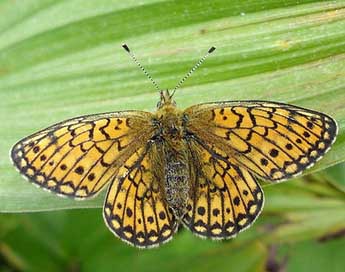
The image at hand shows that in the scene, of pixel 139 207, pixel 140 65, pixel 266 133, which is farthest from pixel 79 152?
pixel 266 133

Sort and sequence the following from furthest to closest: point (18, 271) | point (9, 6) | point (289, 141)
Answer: point (18, 271)
point (9, 6)
point (289, 141)

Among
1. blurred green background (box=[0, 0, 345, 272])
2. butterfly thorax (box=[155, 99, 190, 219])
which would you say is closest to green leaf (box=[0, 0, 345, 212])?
blurred green background (box=[0, 0, 345, 272])

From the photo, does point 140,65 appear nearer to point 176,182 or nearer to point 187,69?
point 187,69

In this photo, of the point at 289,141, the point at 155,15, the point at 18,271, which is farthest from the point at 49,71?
the point at 18,271

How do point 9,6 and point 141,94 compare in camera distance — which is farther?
point 9,6

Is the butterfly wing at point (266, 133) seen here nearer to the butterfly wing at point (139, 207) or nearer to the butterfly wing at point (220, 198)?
the butterfly wing at point (220, 198)

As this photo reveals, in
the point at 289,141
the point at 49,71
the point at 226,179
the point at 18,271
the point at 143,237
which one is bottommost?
the point at 18,271

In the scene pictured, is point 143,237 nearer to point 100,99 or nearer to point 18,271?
→ point 100,99
